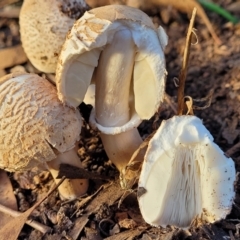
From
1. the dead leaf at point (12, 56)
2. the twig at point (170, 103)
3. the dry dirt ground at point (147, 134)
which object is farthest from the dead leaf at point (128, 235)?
the dead leaf at point (12, 56)

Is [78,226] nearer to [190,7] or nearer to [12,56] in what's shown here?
[12,56]

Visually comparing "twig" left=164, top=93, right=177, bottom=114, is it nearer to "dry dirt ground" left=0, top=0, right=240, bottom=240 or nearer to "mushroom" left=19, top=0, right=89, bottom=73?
"dry dirt ground" left=0, top=0, right=240, bottom=240

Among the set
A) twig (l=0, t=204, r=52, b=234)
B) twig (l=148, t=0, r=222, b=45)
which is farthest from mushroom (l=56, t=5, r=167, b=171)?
twig (l=148, t=0, r=222, b=45)

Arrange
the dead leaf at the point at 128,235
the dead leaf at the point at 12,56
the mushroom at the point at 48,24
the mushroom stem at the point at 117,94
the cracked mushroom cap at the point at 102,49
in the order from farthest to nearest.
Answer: the dead leaf at the point at 12,56, the mushroom at the point at 48,24, the dead leaf at the point at 128,235, the mushroom stem at the point at 117,94, the cracked mushroom cap at the point at 102,49

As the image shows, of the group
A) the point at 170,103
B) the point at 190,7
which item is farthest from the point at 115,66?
the point at 190,7

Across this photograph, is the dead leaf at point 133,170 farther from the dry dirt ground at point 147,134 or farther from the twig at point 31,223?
the twig at point 31,223

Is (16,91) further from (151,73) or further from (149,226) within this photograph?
(149,226)
